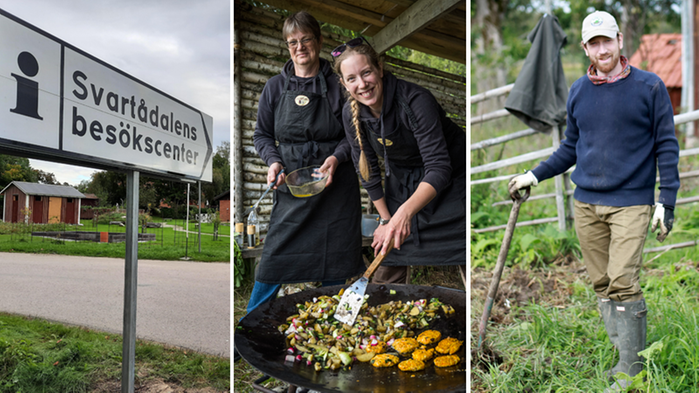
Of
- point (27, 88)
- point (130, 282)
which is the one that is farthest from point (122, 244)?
point (27, 88)

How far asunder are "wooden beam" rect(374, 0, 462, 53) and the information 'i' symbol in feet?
4.42

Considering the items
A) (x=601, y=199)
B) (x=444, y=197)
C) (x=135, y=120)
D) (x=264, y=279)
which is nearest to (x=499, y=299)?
(x=601, y=199)

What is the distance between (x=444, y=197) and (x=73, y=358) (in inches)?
82.7

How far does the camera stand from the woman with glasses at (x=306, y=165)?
66.1 inches

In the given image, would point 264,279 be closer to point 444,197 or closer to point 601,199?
point 444,197

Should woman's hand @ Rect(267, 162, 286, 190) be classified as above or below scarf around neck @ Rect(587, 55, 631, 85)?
below

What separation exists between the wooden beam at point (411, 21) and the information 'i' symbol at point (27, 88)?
1346 mm

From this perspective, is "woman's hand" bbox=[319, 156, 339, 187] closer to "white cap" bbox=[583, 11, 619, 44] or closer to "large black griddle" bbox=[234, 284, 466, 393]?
"large black griddle" bbox=[234, 284, 466, 393]

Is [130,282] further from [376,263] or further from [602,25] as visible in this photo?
[602,25]

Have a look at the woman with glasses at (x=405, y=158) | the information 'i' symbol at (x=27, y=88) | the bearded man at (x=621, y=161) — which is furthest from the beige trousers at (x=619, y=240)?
the information 'i' symbol at (x=27, y=88)

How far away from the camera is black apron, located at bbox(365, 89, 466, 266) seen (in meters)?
1.66

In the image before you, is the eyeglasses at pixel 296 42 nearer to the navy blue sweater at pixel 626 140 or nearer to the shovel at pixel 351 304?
the shovel at pixel 351 304

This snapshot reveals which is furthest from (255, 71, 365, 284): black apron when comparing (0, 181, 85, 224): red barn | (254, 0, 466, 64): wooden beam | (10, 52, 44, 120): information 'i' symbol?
(0, 181, 85, 224): red barn

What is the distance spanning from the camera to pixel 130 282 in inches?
91.0
